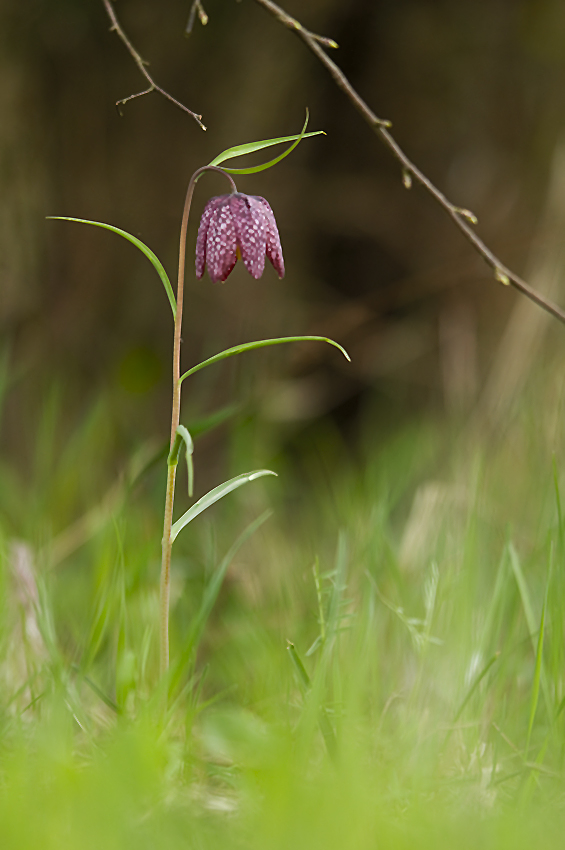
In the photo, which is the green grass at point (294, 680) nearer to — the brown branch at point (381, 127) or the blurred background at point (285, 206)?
the brown branch at point (381, 127)

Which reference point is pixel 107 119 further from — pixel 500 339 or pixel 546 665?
pixel 546 665

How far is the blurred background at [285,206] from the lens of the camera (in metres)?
2.44

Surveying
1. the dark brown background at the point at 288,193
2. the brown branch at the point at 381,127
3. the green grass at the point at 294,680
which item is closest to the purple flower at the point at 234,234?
the brown branch at the point at 381,127

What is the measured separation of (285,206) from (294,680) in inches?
78.4

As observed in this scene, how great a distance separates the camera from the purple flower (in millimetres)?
980

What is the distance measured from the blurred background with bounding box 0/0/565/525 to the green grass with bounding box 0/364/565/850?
1.70 feet

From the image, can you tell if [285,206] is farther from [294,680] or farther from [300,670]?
[300,670]

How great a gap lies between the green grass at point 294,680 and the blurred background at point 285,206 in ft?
1.70

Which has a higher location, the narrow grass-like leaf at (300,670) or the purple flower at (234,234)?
the purple flower at (234,234)

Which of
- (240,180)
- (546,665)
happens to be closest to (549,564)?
(546,665)

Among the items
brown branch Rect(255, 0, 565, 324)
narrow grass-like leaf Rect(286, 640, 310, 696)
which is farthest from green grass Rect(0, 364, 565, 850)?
brown branch Rect(255, 0, 565, 324)

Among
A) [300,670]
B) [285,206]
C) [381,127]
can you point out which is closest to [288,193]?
[285,206]

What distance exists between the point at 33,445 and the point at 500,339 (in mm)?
1629

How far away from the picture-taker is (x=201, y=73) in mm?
2572
